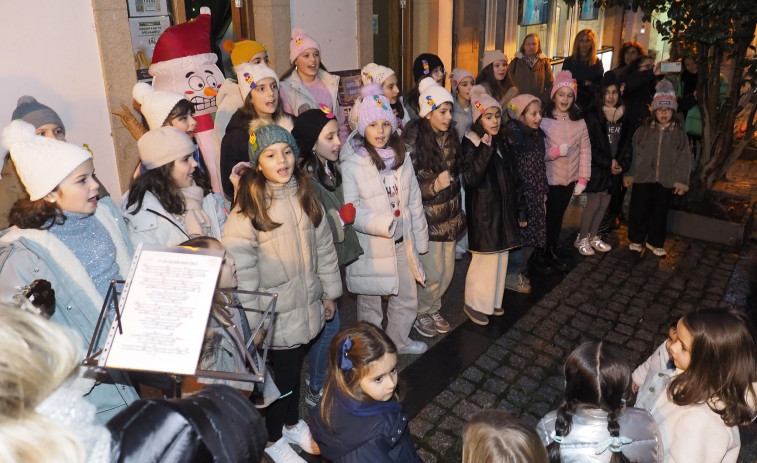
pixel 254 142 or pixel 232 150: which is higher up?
pixel 254 142

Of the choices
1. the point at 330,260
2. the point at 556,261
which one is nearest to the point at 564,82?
the point at 556,261

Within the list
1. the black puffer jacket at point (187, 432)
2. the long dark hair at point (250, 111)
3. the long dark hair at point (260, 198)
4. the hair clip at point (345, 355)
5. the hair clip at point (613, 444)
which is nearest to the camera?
the black puffer jacket at point (187, 432)

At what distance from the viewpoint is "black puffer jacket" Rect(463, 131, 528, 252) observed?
211 inches

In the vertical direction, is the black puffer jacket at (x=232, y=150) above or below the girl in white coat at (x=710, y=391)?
above

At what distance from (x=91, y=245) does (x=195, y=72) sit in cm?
304

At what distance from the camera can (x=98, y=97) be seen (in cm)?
576

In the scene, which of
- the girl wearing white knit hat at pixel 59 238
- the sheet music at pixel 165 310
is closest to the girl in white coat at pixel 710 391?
the sheet music at pixel 165 310

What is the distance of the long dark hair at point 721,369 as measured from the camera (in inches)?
109

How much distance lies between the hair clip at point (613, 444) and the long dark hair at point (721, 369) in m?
0.48

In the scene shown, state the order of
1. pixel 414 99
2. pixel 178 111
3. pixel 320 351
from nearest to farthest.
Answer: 1. pixel 320 351
2. pixel 178 111
3. pixel 414 99

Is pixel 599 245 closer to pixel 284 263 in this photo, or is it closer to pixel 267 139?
pixel 284 263

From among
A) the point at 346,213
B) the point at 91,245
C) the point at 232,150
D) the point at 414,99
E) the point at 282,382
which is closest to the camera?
the point at 91,245

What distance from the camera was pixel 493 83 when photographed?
8.26 metres

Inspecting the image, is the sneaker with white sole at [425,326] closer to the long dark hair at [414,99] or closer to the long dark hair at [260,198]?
the long dark hair at [260,198]
